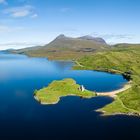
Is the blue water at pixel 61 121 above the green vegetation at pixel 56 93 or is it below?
above

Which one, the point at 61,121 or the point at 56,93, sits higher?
the point at 61,121

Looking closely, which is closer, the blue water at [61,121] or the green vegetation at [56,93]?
the blue water at [61,121]

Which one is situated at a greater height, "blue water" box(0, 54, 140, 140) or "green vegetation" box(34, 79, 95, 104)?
"blue water" box(0, 54, 140, 140)

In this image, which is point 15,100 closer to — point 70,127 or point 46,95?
point 46,95

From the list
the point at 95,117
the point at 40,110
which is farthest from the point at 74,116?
the point at 40,110

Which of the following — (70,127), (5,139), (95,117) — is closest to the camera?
(5,139)

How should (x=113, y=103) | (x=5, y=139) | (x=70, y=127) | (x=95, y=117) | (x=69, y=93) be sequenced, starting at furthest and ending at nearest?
(x=69, y=93)
(x=113, y=103)
(x=95, y=117)
(x=70, y=127)
(x=5, y=139)

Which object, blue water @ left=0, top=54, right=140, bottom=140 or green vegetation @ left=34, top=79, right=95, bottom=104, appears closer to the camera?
blue water @ left=0, top=54, right=140, bottom=140

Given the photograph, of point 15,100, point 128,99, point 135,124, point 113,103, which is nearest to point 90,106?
point 113,103

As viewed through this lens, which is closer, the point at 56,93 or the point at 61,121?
the point at 61,121

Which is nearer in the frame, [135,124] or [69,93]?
[135,124]
